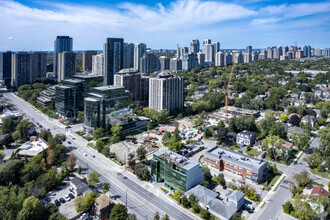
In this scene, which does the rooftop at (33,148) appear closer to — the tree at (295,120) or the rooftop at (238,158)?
the rooftop at (238,158)

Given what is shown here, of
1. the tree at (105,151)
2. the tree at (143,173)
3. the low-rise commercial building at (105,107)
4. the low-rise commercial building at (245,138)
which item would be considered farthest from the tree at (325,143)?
the low-rise commercial building at (105,107)

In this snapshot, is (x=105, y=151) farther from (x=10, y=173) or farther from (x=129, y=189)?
(x=10, y=173)

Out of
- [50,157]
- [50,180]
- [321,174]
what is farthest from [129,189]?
[321,174]

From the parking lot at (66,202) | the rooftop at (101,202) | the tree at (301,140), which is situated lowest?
the parking lot at (66,202)

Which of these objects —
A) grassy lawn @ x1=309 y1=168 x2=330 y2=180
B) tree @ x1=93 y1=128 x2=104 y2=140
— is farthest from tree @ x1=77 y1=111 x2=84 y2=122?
grassy lawn @ x1=309 y1=168 x2=330 y2=180

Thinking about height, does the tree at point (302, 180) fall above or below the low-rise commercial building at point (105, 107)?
below

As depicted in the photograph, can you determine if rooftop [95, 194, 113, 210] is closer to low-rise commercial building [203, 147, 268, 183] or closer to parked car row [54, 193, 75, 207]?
parked car row [54, 193, 75, 207]
